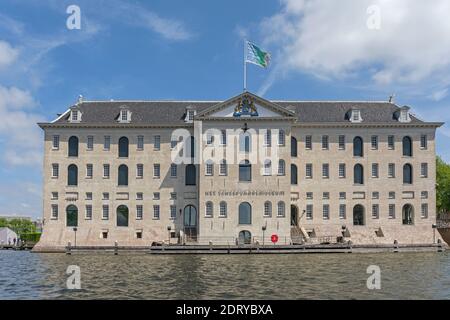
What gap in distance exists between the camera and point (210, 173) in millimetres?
56062

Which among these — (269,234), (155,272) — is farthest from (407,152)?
(155,272)

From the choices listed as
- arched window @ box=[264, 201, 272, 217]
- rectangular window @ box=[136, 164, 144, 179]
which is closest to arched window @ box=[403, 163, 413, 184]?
arched window @ box=[264, 201, 272, 217]

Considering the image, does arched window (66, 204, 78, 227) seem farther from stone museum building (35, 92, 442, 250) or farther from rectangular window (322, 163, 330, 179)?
rectangular window (322, 163, 330, 179)

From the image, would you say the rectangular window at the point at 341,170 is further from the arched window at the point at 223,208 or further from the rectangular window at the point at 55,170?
the rectangular window at the point at 55,170

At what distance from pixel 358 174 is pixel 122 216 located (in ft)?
89.1

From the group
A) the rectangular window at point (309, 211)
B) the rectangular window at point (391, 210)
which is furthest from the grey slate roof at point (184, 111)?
the rectangular window at point (309, 211)

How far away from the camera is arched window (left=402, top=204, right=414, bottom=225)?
58925 millimetres

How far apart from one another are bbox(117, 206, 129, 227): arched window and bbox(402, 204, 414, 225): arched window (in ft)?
103

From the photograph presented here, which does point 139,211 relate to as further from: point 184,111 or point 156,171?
point 184,111

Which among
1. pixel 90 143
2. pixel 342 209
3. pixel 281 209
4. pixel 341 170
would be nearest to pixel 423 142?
pixel 341 170

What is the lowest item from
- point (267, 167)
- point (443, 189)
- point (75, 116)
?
point (443, 189)

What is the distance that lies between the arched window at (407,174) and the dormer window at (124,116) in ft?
105

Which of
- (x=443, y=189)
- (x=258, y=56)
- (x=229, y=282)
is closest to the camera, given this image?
(x=229, y=282)
